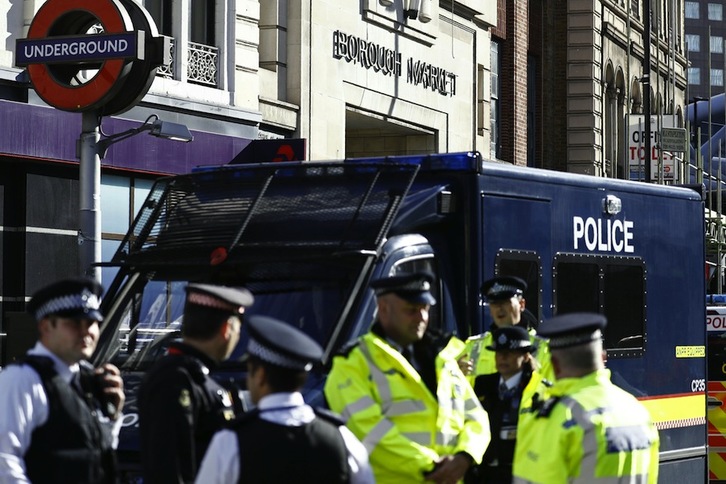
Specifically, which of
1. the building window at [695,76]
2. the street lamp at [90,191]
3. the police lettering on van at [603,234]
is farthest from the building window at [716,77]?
the police lettering on van at [603,234]

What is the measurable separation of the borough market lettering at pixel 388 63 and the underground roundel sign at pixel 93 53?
9083 millimetres

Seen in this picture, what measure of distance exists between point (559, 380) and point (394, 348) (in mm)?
1527

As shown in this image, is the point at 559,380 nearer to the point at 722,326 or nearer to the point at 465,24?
the point at 722,326

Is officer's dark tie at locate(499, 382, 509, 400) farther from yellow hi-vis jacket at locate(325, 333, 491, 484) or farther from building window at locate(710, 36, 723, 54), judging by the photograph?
building window at locate(710, 36, 723, 54)

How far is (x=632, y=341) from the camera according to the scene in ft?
38.3

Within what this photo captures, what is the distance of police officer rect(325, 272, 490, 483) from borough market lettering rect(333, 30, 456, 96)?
18.0 meters

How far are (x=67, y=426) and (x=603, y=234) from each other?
6.63 meters

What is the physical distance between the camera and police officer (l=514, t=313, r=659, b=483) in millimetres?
5375

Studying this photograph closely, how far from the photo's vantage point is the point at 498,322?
8.93m

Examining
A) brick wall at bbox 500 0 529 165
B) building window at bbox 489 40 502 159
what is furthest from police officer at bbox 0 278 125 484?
brick wall at bbox 500 0 529 165

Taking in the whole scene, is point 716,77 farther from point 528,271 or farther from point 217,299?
point 217,299

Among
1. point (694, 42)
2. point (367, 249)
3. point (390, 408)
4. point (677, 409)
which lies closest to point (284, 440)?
point (390, 408)

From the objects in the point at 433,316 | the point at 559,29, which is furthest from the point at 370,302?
the point at 559,29

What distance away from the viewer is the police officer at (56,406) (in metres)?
5.46
